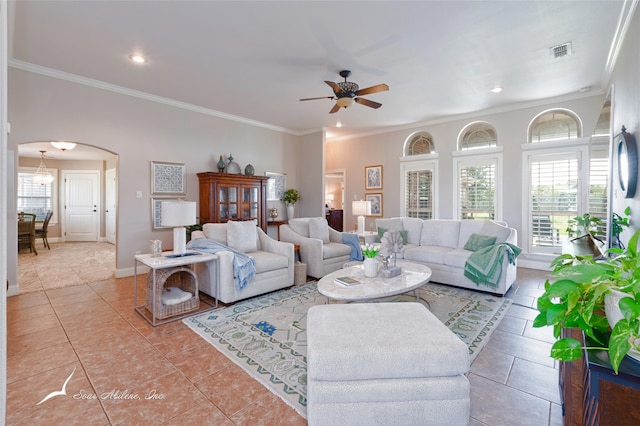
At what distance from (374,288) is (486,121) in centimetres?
481

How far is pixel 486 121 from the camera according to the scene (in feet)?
18.8

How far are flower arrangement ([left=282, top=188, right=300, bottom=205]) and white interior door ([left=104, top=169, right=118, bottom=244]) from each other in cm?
535

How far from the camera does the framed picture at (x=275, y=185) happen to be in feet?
22.3

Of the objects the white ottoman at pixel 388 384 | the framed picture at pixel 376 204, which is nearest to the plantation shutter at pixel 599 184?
the white ottoman at pixel 388 384

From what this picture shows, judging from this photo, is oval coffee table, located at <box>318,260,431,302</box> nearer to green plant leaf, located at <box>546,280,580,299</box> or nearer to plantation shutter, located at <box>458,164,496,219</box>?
green plant leaf, located at <box>546,280,580,299</box>

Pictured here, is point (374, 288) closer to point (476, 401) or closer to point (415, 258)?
point (476, 401)

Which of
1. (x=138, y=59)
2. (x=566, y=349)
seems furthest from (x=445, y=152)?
(x=566, y=349)

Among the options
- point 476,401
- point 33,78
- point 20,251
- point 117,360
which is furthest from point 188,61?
point 20,251

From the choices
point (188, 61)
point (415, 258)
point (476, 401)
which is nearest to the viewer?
point (476, 401)

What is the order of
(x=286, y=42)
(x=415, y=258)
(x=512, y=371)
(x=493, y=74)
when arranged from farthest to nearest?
(x=415, y=258)
(x=493, y=74)
(x=286, y=42)
(x=512, y=371)

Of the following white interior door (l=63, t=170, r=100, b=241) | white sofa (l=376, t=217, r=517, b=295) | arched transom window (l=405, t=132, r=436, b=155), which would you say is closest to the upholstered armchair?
white sofa (l=376, t=217, r=517, b=295)

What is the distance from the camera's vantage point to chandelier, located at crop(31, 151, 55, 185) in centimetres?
767

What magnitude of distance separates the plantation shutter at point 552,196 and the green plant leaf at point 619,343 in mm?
5495

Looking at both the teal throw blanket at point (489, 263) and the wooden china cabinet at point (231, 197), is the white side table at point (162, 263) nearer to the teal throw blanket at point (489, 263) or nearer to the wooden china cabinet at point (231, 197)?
the wooden china cabinet at point (231, 197)
